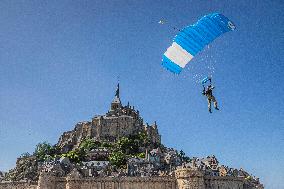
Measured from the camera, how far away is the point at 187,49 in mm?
30594

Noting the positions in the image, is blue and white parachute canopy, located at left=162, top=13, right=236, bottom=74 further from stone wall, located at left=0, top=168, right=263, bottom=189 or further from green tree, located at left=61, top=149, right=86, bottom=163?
green tree, located at left=61, top=149, right=86, bottom=163

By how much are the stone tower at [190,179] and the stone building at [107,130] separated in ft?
135

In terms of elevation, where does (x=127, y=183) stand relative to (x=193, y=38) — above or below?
below

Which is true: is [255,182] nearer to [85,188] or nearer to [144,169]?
[144,169]

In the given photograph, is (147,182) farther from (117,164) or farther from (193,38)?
(193,38)

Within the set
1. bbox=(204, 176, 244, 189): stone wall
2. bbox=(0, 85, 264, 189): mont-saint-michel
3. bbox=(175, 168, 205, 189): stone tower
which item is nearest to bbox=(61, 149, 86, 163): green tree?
bbox=(0, 85, 264, 189): mont-saint-michel

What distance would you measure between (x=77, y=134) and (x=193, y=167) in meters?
54.8

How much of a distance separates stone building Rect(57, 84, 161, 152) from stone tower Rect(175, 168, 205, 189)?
41174mm

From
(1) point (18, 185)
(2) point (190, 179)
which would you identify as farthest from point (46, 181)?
(2) point (190, 179)

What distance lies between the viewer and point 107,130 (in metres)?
111

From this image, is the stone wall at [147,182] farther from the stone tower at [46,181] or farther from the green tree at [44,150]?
the green tree at [44,150]

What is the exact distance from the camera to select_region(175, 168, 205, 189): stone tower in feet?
216

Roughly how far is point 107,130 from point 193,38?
83.7m

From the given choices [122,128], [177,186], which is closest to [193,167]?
[177,186]
